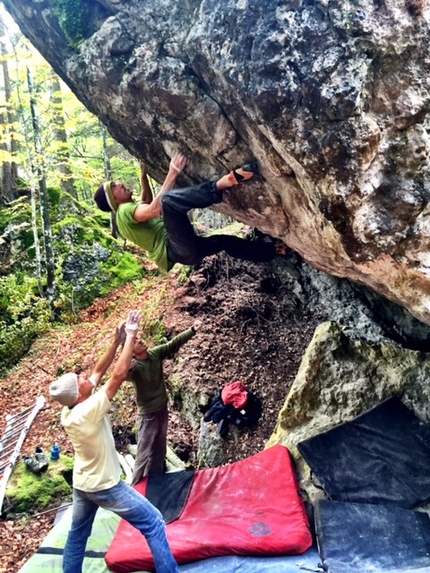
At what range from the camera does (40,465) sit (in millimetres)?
8047

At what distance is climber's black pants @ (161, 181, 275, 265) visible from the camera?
553 cm

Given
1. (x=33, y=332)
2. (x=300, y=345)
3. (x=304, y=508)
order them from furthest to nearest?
1. (x=33, y=332)
2. (x=300, y=345)
3. (x=304, y=508)

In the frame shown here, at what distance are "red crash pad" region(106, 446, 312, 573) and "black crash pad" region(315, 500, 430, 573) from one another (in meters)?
0.28

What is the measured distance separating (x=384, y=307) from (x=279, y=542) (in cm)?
367

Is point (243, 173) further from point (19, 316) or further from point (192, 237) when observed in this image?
point (19, 316)

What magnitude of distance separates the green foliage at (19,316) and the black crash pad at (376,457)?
10.1m

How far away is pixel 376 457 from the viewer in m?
5.59

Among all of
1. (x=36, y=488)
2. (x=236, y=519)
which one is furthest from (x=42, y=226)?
(x=236, y=519)

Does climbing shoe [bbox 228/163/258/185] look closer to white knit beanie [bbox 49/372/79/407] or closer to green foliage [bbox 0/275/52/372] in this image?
white knit beanie [bbox 49/372/79/407]

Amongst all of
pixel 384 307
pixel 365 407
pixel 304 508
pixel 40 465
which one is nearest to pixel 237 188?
pixel 384 307

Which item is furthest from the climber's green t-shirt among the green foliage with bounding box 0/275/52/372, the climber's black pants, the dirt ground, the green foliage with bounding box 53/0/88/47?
the green foliage with bounding box 0/275/52/372

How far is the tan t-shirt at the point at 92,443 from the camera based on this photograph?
178 inches

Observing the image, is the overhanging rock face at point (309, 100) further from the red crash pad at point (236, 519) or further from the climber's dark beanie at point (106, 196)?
the red crash pad at point (236, 519)

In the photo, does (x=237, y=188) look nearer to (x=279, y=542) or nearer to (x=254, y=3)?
(x=254, y=3)
